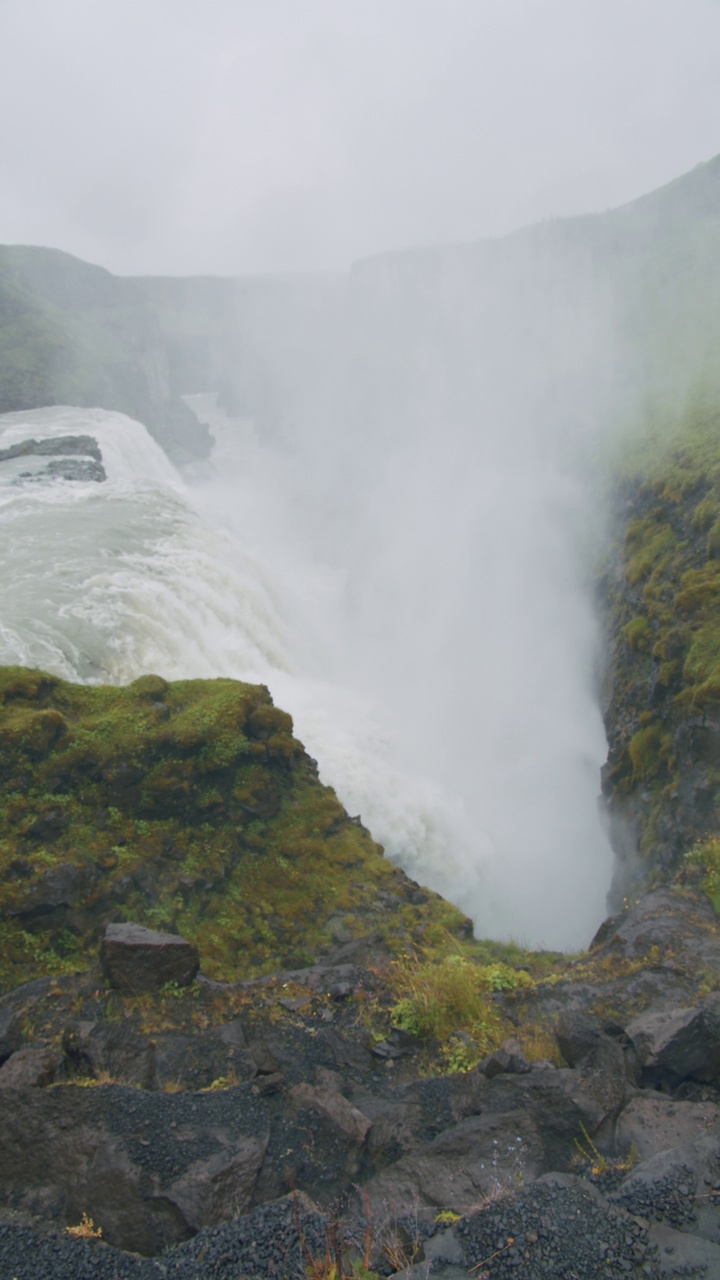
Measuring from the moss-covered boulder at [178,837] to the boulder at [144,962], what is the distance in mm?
2044

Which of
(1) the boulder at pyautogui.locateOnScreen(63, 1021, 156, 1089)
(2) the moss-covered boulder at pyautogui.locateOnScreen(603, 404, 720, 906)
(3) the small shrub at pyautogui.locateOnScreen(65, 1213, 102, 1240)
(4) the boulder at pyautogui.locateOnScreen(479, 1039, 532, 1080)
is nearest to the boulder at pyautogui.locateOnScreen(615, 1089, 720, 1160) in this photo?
(4) the boulder at pyautogui.locateOnScreen(479, 1039, 532, 1080)

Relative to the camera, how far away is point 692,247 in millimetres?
63781

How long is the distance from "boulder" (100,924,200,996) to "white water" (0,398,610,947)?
1047cm

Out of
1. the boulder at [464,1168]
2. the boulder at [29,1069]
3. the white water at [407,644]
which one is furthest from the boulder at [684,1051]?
the white water at [407,644]

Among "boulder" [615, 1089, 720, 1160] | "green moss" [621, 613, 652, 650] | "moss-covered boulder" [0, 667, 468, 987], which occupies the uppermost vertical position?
"green moss" [621, 613, 652, 650]

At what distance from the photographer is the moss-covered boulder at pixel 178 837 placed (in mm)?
10602

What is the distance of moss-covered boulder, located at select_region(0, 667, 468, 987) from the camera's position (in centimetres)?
1060

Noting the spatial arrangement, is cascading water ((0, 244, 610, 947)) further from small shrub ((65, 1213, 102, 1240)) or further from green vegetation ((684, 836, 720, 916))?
small shrub ((65, 1213, 102, 1240))

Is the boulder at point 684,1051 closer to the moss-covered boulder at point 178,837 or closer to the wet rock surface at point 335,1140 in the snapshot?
the wet rock surface at point 335,1140

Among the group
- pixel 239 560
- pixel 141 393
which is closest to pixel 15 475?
pixel 239 560

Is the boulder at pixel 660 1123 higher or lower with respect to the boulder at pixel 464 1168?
higher

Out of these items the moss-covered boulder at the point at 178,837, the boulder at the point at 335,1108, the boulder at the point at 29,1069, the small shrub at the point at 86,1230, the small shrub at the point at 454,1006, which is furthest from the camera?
the moss-covered boulder at the point at 178,837

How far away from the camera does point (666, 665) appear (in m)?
18.0

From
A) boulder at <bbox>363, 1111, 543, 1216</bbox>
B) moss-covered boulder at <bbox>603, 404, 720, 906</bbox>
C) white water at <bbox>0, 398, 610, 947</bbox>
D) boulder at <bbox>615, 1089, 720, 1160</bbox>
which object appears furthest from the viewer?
white water at <bbox>0, 398, 610, 947</bbox>
